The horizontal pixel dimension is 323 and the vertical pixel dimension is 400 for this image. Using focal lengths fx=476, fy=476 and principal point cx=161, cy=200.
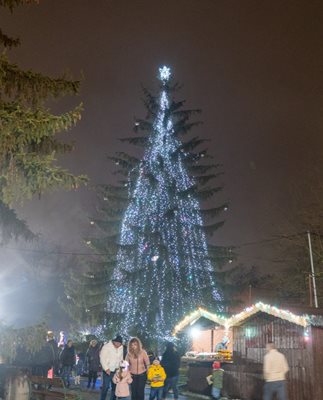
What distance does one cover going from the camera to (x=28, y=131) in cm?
860

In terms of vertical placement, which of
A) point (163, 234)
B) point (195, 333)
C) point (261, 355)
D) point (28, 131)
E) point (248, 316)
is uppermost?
point (163, 234)

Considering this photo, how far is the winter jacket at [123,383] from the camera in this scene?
32.6ft

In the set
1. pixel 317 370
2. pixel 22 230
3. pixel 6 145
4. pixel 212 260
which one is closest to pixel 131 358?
pixel 22 230

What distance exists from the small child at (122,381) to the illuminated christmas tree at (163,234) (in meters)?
15.1

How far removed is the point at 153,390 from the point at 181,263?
49.3 feet

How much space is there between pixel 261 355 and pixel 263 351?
23 cm

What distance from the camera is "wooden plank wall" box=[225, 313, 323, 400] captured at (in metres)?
13.7

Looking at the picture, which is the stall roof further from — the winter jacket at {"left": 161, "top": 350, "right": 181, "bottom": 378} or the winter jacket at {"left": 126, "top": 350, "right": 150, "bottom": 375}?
the winter jacket at {"left": 126, "top": 350, "right": 150, "bottom": 375}

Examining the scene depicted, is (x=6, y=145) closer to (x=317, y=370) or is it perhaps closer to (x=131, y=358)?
(x=131, y=358)

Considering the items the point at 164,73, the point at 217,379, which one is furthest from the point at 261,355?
the point at 164,73

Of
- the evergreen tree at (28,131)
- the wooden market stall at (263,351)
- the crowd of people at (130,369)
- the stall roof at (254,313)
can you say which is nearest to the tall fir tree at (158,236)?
the stall roof at (254,313)

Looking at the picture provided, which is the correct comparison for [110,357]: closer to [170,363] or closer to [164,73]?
[170,363]

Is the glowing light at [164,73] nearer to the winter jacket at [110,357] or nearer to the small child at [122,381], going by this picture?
the winter jacket at [110,357]

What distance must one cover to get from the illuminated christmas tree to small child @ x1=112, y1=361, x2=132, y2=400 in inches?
595
